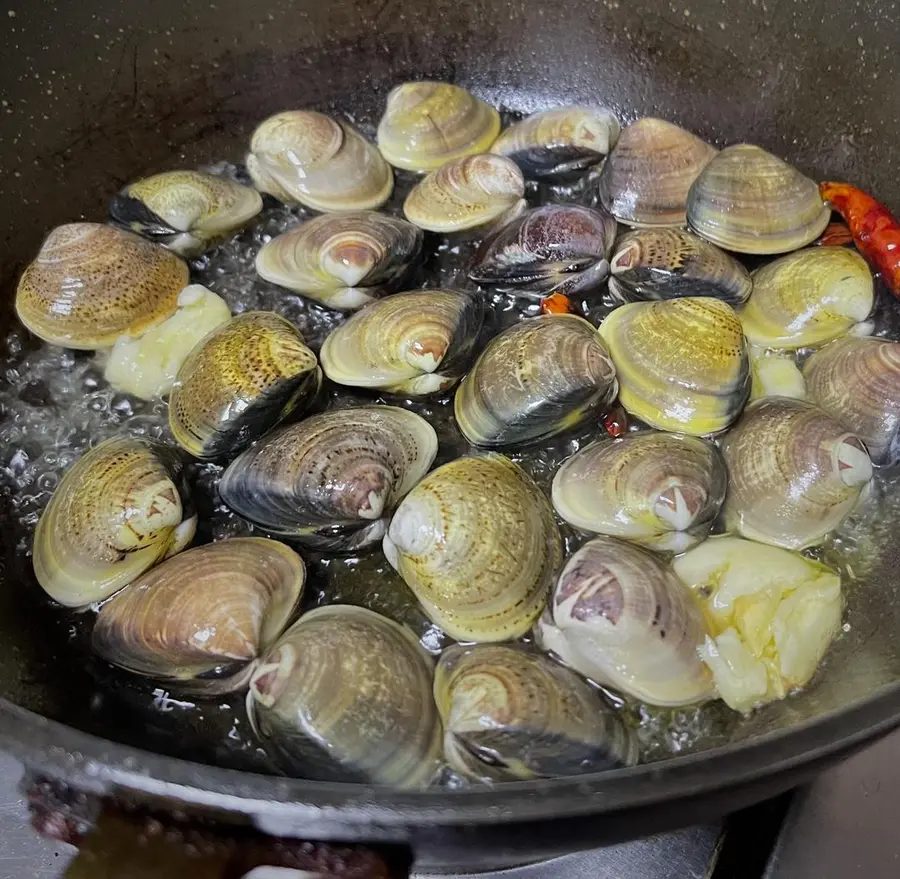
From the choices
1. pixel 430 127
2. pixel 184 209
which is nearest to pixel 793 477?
pixel 430 127

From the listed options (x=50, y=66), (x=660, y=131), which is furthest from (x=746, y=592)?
(x=50, y=66)

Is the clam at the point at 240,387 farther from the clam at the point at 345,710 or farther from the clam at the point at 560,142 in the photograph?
the clam at the point at 560,142

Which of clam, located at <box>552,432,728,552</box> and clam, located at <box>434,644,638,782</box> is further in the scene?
clam, located at <box>552,432,728,552</box>

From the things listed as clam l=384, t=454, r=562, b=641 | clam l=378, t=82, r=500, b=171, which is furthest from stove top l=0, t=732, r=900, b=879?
clam l=378, t=82, r=500, b=171

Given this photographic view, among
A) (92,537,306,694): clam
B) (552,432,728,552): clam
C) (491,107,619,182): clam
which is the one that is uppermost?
(491,107,619,182): clam

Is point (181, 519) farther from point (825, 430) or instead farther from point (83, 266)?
point (825, 430)

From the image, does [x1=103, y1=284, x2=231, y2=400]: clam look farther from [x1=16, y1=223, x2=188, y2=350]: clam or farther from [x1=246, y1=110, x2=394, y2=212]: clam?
[x1=246, y1=110, x2=394, y2=212]: clam
